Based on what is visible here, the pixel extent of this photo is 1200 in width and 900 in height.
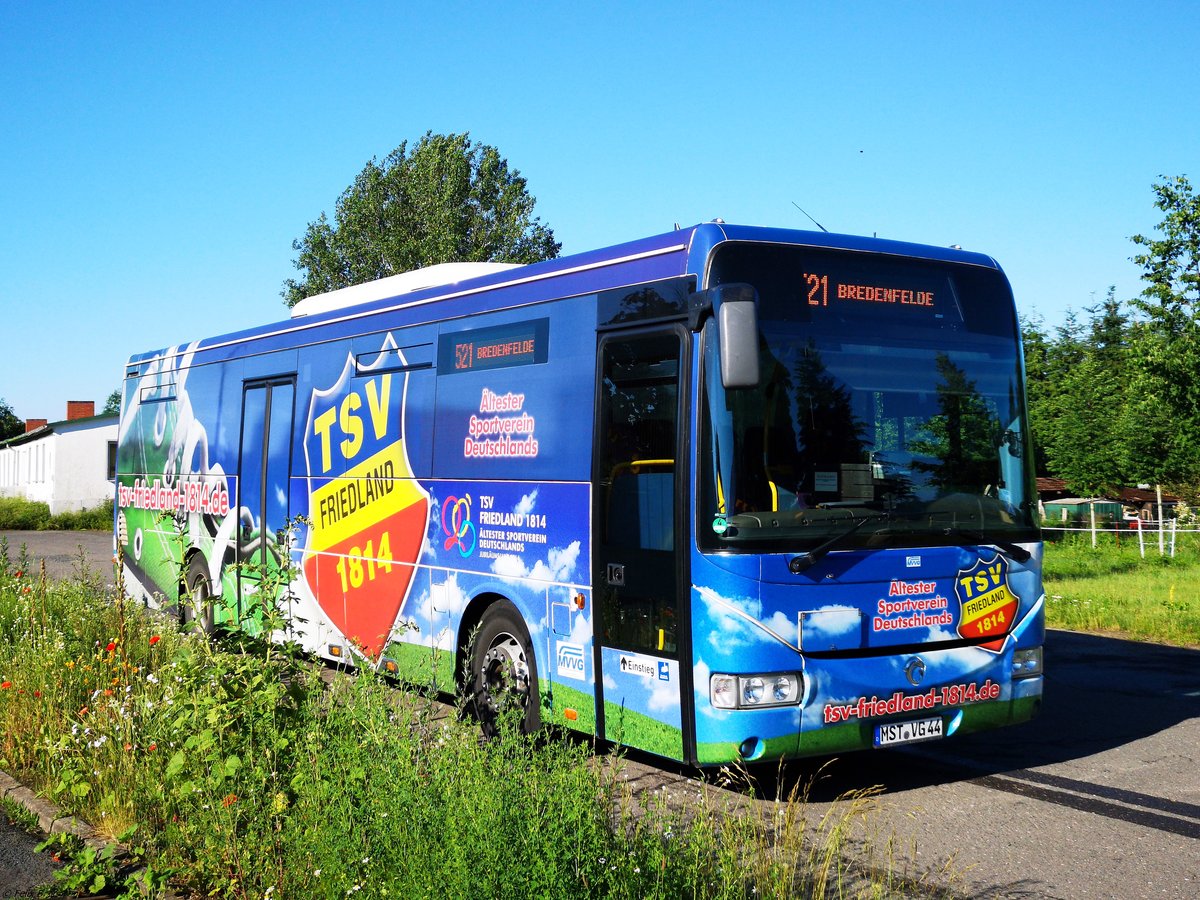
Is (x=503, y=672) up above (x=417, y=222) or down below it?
below

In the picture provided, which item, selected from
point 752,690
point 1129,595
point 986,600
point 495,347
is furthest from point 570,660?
point 1129,595

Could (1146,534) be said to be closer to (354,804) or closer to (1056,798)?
(1056,798)

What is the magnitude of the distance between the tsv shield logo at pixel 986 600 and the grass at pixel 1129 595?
28.1 ft

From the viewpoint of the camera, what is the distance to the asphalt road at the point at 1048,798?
587 cm

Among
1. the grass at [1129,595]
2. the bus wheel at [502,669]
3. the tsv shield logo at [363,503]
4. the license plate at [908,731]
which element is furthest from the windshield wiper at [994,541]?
the grass at [1129,595]

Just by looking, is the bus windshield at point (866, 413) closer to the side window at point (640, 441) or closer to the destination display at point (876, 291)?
the destination display at point (876, 291)

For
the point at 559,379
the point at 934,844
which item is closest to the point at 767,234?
the point at 559,379

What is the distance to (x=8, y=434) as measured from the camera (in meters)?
117

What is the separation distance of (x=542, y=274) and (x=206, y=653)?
3619mm

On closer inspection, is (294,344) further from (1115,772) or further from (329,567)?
(1115,772)

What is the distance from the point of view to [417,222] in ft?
175

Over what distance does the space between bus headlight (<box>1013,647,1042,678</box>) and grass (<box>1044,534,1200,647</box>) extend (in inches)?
324

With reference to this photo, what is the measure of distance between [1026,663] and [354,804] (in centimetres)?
458

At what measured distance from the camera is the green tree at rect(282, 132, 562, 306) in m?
52.6
